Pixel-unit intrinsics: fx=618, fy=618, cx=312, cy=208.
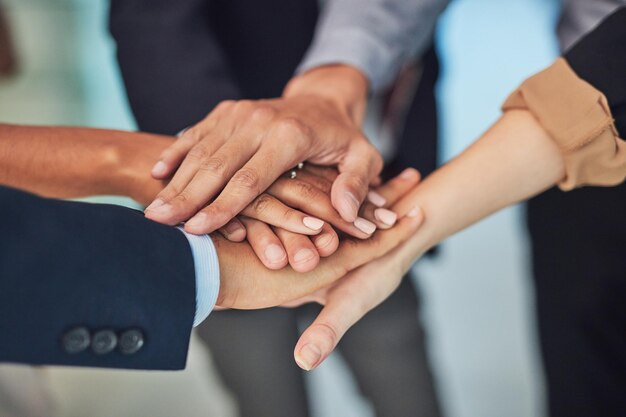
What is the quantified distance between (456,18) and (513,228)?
1274 mm

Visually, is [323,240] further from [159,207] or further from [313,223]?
[159,207]

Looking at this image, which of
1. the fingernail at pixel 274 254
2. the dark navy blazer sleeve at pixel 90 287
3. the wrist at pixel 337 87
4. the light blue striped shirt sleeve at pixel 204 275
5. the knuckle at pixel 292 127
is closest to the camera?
the dark navy blazer sleeve at pixel 90 287

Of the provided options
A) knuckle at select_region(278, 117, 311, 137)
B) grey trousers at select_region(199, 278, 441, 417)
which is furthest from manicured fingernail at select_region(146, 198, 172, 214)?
grey trousers at select_region(199, 278, 441, 417)

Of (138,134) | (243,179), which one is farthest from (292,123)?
(138,134)

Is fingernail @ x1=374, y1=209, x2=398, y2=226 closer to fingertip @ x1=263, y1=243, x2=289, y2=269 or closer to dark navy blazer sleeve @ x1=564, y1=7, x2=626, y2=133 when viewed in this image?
fingertip @ x1=263, y1=243, x2=289, y2=269

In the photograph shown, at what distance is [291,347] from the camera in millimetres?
1231

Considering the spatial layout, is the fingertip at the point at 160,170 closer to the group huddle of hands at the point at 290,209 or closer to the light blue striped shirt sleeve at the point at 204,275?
the group huddle of hands at the point at 290,209

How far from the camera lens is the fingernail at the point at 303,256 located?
811 millimetres

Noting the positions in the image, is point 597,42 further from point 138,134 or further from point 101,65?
point 101,65

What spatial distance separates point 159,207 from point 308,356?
265 millimetres

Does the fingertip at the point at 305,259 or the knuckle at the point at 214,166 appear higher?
the knuckle at the point at 214,166

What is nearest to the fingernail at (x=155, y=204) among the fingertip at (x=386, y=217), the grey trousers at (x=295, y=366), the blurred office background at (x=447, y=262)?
the fingertip at (x=386, y=217)

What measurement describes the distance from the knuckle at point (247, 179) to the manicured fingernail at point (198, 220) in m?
0.08

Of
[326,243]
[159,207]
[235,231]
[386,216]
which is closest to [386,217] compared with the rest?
[386,216]
